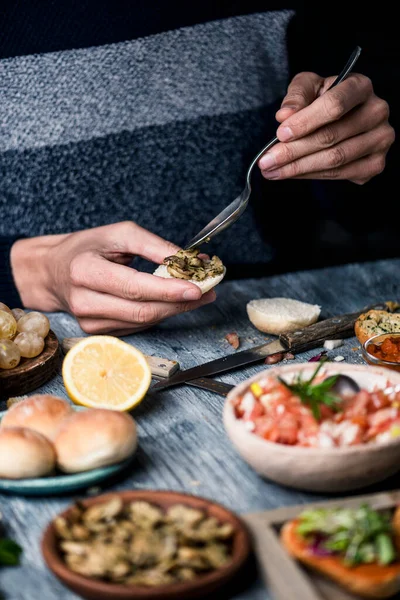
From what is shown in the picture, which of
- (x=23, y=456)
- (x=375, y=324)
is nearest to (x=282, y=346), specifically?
(x=375, y=324)

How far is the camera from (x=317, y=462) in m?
1.27

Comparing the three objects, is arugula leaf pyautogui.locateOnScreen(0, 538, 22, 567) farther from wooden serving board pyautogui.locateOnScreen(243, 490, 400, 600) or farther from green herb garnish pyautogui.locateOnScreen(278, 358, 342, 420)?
green herb garnish pyautogui.locateOnScreen(278, 358, 342, 420)

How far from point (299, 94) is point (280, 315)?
65 centimetres

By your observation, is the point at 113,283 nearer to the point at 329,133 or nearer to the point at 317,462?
the point at 329,133

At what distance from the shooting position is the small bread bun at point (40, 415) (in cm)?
143

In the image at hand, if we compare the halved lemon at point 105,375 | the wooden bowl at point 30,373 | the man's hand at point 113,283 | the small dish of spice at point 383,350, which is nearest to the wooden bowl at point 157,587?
the halved lemon at point 105,375

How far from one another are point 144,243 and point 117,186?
68 cm

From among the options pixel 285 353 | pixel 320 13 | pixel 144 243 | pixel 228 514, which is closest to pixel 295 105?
pixel 144 243

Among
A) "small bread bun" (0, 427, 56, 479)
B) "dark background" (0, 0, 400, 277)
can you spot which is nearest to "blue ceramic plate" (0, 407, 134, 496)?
"small bread bun" (0, 427, 56, 479)

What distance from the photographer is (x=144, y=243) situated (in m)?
2.13

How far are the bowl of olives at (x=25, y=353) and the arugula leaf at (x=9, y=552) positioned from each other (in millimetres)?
579

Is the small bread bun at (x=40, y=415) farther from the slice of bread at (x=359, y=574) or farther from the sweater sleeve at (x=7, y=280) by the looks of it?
the sweater sleeve at (x=7, y=280)

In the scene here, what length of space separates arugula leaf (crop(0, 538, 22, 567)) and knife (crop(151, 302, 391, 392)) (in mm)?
643

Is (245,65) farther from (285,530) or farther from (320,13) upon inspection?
(285,530)
